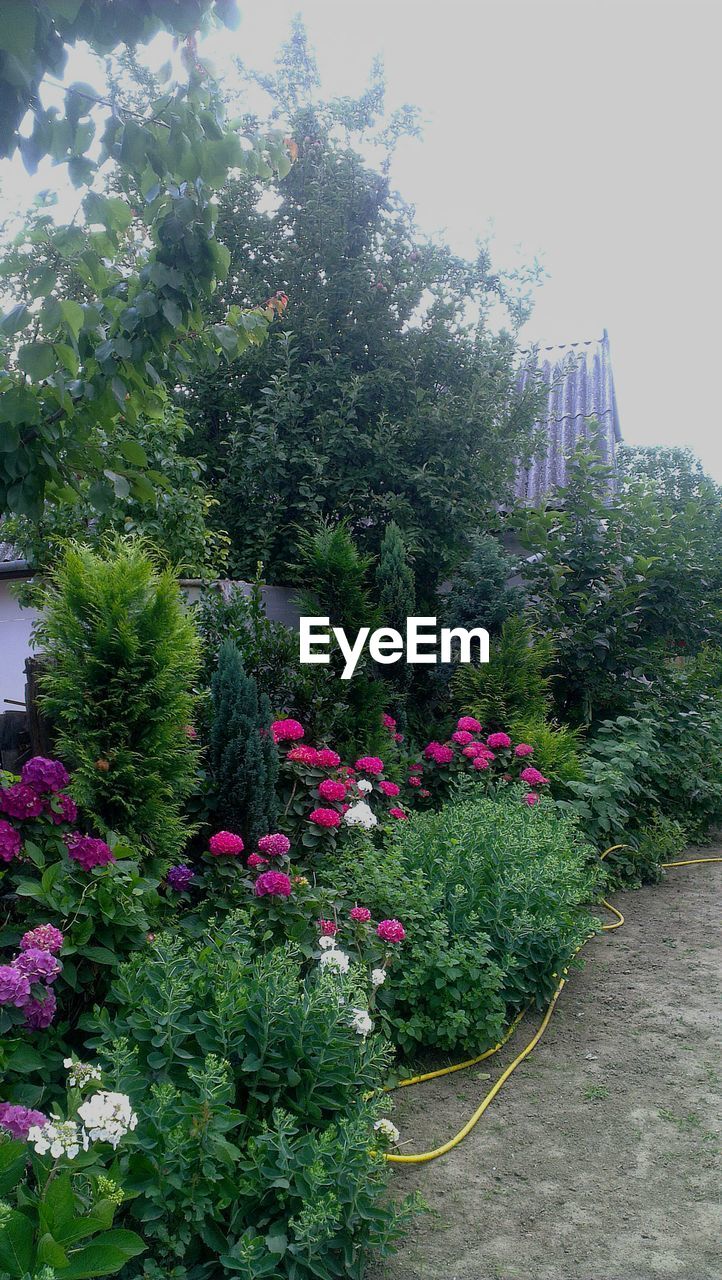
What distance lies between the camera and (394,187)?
701 cm

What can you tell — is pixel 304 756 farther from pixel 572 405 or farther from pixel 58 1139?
pixel 572 405

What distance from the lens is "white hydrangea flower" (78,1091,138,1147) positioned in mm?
1704

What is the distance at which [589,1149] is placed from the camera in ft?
8.99

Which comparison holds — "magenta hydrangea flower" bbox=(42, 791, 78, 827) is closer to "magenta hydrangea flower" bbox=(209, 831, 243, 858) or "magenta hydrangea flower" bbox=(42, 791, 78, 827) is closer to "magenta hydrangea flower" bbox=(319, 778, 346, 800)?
"magenta hydrangea flower" bbox=(209, 831, 243, 858)

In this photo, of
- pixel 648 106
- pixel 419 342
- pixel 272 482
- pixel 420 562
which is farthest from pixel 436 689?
pixel 648 106

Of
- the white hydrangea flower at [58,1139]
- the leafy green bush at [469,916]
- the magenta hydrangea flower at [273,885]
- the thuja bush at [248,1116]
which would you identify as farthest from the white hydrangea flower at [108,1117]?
the leafy green bush at [469,916]

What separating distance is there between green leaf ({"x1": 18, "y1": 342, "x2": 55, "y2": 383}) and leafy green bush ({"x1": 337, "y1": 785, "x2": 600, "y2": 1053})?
7.22ft

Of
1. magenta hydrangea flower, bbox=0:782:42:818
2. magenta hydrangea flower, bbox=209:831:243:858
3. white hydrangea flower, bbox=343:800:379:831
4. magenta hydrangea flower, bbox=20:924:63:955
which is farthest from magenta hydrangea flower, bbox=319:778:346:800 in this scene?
magenta hydrangea flower, bbox=20:924:63:955

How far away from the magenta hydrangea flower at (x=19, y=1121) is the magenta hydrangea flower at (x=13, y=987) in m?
0.32

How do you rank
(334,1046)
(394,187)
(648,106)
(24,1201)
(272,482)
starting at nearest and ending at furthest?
1. (24,1201)
2. (334,1046)
3. (648,106)
4. (272,482)
5. (394,187)

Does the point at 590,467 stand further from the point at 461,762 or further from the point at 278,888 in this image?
the point at 278,888

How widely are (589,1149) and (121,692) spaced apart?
2.13m

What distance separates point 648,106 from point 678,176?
1.61m

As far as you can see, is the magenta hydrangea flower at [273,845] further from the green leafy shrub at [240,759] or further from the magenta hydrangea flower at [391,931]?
the magenta hydrangea flower at [391,931]
